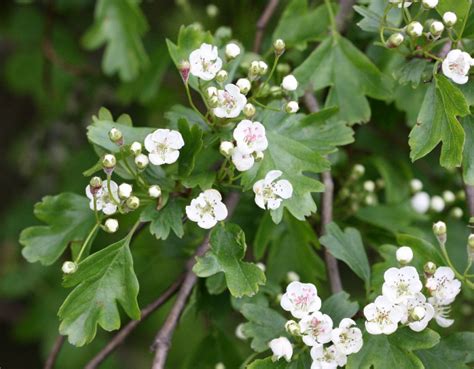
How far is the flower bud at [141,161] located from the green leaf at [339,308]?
39cm

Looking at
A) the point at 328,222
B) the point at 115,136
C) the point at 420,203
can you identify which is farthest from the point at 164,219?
the point at 420,203

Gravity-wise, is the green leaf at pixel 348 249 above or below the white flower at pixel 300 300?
below

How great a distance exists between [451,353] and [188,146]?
0.57 m

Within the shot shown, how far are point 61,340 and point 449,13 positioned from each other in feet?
3.15

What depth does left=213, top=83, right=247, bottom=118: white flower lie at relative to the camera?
135 centimetres

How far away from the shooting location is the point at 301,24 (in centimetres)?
178

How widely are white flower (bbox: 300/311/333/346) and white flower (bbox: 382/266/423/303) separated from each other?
11cm

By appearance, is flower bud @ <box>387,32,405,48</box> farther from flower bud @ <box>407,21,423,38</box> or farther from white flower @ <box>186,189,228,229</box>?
white flower @ <box>186,189,228,229</box>

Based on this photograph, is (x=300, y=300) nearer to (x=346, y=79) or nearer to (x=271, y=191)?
(x=271, y=191)

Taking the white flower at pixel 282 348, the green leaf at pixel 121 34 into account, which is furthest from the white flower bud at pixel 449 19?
the green leaf at pixel 121 34

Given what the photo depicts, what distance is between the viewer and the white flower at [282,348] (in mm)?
1316

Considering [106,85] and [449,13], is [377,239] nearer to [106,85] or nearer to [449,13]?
[449,13]

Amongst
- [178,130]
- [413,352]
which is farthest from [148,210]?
[413,352]

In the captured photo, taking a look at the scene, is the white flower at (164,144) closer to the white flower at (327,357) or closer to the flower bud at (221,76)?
the flower bud at (221,76)
